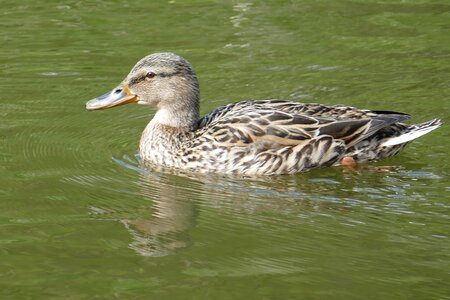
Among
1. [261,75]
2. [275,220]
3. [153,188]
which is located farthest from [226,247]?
[261,75]

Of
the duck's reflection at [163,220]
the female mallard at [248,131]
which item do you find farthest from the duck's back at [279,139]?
the duck's reflection at [163,220]

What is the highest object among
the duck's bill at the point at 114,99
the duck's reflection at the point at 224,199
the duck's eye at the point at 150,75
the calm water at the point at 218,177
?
the duck's eye at the point at 150,75

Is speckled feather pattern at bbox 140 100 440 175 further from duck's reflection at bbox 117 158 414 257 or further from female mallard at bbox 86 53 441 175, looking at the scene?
duck's reflection at bbox 117 158 414 257

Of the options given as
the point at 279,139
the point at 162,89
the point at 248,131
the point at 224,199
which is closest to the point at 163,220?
the point at 224,199

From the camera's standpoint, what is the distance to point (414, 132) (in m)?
10.9

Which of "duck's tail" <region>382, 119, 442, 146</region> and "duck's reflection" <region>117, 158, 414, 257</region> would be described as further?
"duck's tail" <region>382, 119, 442, 146</region>

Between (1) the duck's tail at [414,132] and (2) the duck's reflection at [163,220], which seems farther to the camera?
(1) the duck's tail at [414,132]

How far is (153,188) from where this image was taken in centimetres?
1023

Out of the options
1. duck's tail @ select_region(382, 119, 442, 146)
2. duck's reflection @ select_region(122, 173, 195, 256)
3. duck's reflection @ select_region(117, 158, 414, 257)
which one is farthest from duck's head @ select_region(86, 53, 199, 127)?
duck's tail @ select_region(382, 119, 442, 146)

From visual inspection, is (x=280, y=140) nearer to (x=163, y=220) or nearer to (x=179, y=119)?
(x=179, y=119)

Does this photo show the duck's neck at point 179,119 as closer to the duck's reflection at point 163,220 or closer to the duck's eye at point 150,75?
the duck's eye at point 150,75

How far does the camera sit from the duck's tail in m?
10.8

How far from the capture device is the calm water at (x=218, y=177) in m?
7.95

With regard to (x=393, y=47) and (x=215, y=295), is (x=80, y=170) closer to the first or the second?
(x=215, y=295)
